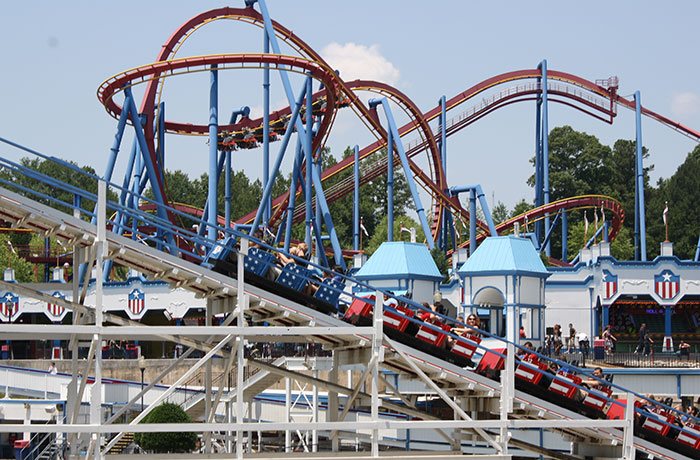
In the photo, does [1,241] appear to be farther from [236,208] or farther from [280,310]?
[280,310]

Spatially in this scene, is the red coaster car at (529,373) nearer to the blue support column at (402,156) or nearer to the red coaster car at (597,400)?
the red coaster car at (597,400)

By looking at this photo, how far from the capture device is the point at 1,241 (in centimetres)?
6219

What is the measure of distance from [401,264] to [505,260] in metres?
3.18

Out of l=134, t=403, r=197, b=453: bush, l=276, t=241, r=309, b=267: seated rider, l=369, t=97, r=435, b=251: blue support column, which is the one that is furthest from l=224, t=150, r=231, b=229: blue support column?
l=276, t=241, r=309, b=267: seated rider

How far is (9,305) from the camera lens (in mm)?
46031

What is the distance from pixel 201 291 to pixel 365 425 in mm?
3747

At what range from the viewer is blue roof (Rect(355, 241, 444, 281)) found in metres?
29.9

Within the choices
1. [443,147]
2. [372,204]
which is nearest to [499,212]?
[372,204]

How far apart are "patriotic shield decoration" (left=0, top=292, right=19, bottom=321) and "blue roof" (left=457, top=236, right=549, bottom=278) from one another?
2328 centimetres

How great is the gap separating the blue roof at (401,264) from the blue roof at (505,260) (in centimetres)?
148

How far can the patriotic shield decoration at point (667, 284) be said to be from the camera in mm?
37594

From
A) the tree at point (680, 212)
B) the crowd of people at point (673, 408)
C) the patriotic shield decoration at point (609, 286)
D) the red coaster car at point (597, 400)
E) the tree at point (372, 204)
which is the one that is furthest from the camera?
the tree at point (372, 204)

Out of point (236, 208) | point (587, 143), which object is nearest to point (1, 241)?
point (236, 208)

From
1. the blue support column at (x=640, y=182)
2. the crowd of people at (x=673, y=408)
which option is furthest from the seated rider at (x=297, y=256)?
the blue support column at (x=640, y=182)
